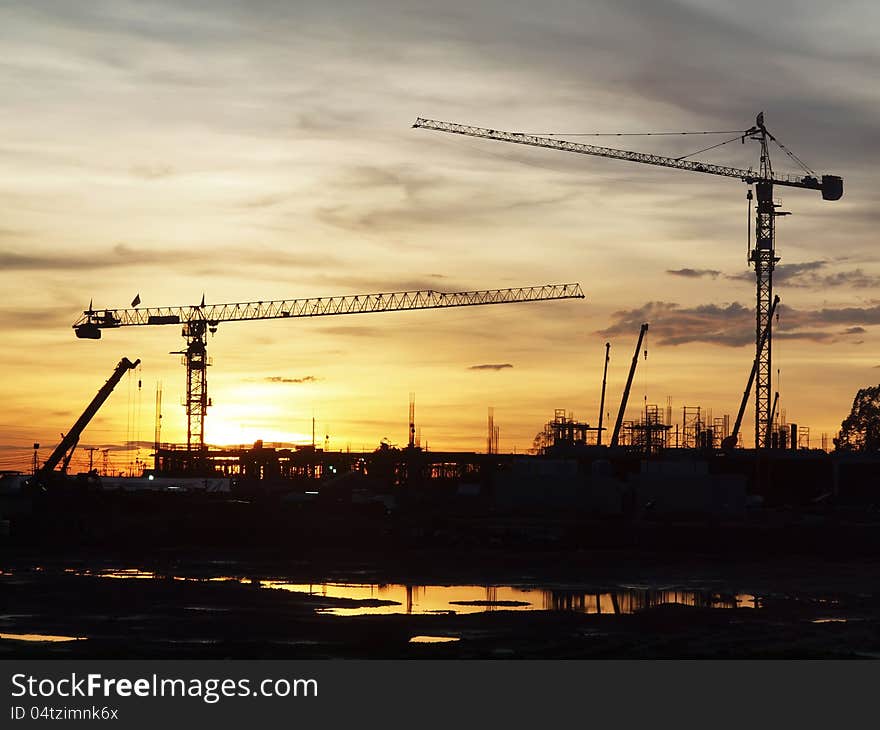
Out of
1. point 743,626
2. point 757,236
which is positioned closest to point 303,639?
point 743,626

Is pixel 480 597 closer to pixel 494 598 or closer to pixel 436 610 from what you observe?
pixel 494 598

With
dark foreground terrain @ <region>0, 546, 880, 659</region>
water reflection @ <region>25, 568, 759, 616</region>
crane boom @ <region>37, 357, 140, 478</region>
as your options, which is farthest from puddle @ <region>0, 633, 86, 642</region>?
crane boom @ <region>37, 357, 140, 478</region>

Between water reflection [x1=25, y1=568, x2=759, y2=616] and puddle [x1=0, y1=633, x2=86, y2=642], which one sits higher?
puddle [x1=0, y1=633, x2=86, y2=642]

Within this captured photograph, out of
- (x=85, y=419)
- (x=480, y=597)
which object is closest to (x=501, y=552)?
(x=480, y=597)

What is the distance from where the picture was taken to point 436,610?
40781mm

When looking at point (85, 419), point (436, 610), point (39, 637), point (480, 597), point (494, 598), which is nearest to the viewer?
point (39, 637)

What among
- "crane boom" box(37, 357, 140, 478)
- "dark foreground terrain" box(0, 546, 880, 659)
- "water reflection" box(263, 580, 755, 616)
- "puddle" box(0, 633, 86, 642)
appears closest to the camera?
"dark foreground terrain" box(0, 546, 880, 659)

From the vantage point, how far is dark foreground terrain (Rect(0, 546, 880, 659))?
1265 inches

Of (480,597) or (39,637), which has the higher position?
(39,637)

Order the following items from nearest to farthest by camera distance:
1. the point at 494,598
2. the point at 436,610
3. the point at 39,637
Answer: the point at 39,637 < the point at 436,610 < the point at 494,598

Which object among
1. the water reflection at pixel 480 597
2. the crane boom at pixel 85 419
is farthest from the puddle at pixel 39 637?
the crane boom at pixel 85 419

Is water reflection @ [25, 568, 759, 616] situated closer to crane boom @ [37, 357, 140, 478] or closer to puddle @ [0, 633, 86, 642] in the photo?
puddle @ [0, 633, 86, 642]

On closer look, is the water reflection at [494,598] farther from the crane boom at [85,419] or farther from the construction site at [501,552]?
the crane boom at [85,419]
